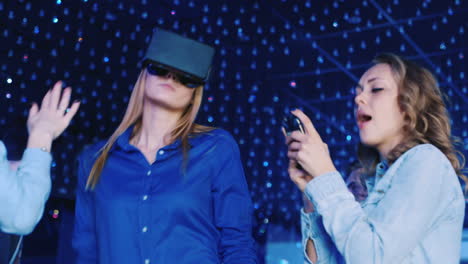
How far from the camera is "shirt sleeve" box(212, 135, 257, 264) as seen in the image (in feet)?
3.48

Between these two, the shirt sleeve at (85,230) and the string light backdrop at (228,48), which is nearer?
the shirt sleeve at (85,230)

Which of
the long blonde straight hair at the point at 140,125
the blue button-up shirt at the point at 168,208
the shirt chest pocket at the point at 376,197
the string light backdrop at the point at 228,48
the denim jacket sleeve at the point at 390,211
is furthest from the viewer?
the string light backdrop at the point at 228,48

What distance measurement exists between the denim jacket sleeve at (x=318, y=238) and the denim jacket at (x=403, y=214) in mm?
112

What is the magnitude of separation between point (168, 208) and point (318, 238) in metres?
0.30

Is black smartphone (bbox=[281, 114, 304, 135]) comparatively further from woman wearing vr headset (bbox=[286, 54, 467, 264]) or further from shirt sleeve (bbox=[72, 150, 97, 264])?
shirt sleeve (bbox=[72, 150, 97, 264])

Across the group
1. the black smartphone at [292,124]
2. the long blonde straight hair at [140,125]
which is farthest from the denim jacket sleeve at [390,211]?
the long blonde straight hair at [140,125]

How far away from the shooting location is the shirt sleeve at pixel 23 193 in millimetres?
955

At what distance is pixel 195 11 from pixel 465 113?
2.96m

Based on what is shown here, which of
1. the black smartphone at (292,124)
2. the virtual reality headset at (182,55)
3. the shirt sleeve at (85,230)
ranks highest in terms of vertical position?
the virtual reality headset at (182,55)

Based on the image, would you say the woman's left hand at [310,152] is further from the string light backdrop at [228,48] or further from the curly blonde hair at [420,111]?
the string light backdrop at [228,48]

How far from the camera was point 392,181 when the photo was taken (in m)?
0.86

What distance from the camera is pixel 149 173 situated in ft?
3.62

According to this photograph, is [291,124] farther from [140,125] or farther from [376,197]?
[140,125]

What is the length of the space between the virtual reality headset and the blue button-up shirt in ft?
0.53
